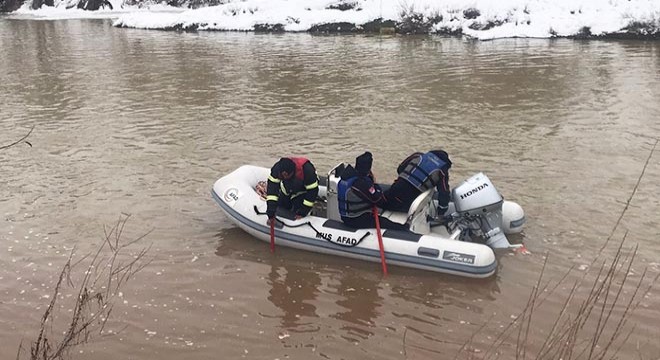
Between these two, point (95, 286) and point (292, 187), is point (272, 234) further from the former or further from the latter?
point (95, 286)

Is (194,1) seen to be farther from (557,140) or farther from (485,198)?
(485,198)

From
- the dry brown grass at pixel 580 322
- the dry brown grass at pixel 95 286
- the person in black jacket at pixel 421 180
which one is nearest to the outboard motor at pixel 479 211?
the person in black jacket at pixel 421 180

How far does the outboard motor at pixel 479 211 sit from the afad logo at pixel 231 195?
2458 millimetres

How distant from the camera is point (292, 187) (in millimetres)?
6969

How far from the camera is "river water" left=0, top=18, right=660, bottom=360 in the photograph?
18.4ft

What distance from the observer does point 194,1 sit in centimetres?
4656

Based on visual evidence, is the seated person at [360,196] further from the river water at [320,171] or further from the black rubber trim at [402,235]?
the river water at [320,171]

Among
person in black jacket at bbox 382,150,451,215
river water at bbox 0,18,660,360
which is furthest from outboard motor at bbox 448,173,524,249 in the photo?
river water at bbox 0,18,660,360

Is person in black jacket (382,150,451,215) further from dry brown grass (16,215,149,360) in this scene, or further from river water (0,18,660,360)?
dry brown grass (16,215,149,360)

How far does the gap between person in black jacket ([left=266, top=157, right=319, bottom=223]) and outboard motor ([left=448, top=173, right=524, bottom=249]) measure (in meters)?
1.54

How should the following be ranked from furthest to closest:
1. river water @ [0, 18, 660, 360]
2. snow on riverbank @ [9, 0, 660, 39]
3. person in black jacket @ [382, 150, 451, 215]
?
snow on riverbank @ [9, 0, 660, 39]
person in black jacket @ [382, 150, 451, 215]
river water @ [0, 18, 660, 360]

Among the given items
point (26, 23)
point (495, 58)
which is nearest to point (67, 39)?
point (26, 23)

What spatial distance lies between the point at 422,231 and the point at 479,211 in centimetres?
63

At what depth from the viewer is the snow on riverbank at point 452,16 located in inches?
952
